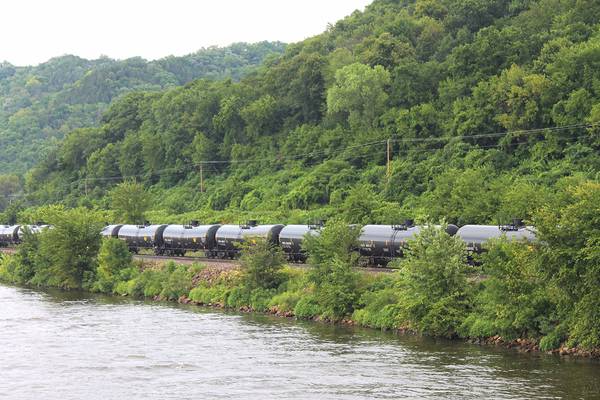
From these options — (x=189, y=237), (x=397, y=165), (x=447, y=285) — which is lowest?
(x=447, y=285)

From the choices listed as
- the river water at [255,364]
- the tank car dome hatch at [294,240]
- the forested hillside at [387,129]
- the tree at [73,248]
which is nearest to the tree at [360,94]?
the forested hillside at [387,129]

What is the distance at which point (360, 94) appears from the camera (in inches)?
4592

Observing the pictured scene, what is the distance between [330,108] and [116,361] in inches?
3022

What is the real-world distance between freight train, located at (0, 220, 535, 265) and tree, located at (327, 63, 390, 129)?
36846mm

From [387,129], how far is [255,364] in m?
69.0

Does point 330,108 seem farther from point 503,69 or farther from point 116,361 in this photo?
point 116,361

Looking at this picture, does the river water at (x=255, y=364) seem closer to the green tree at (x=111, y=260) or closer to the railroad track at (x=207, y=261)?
the railroad track at (x=207, y=261)

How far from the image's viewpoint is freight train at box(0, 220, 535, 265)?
53.2m

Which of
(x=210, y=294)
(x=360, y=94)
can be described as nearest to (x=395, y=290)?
(x=210, y=294)

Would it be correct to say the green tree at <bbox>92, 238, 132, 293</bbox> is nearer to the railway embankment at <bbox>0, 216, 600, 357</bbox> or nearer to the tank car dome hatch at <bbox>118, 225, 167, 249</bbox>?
the railway embankment at <bbox>0, 216, 600, 357</bbox>

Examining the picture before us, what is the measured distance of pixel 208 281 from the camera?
6825 centimetres

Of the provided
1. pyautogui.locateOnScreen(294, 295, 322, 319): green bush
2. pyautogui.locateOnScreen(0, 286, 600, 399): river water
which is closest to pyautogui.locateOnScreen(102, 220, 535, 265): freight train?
pyautogui.locateOnScreen(294, 295, 322, 319): green bush

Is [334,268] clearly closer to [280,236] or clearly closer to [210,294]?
[210,294]

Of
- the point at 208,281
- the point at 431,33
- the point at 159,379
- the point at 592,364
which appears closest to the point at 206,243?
the point at 208,281
